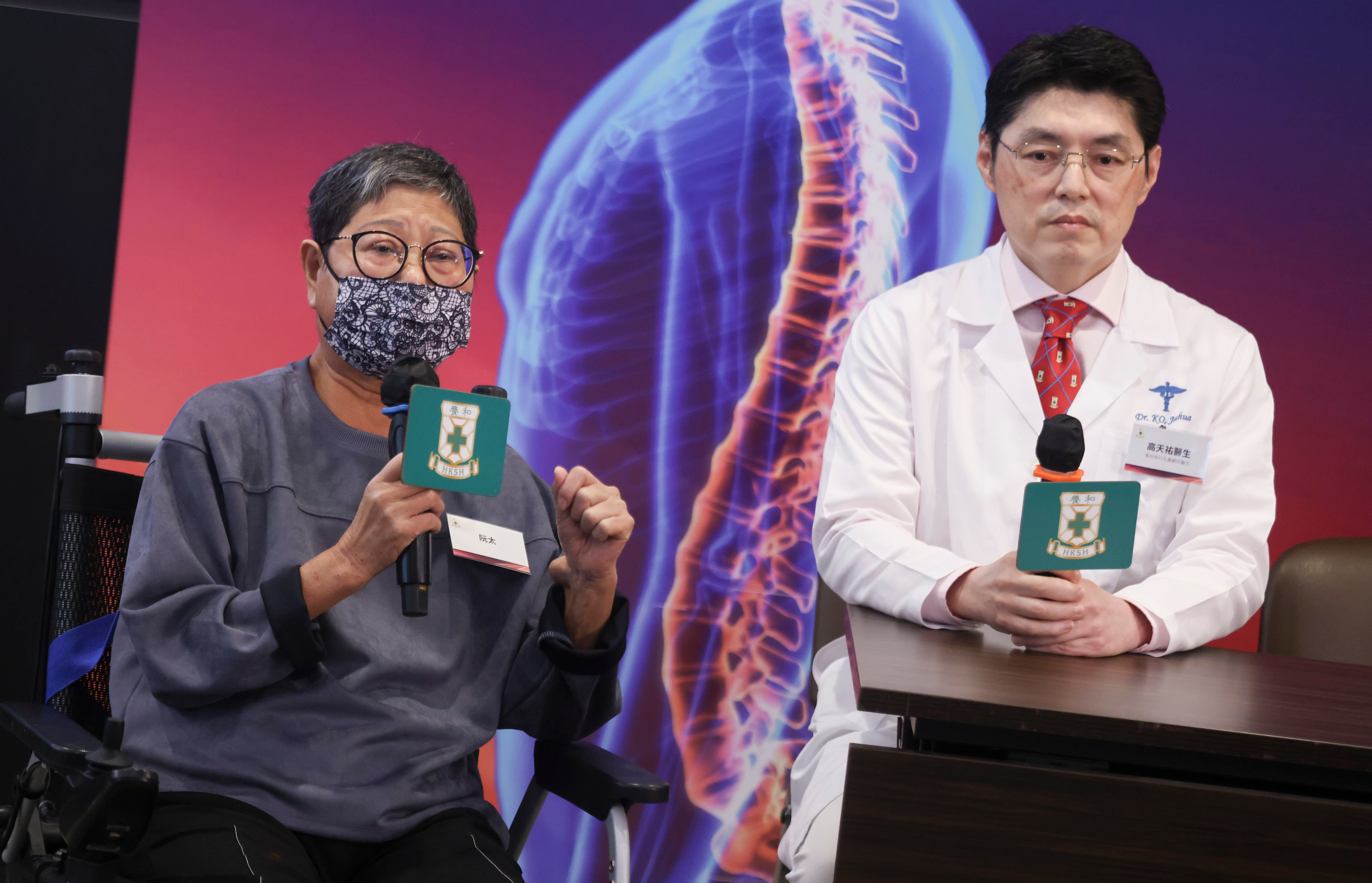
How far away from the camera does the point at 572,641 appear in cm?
185

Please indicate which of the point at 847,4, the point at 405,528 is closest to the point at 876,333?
the point at 405,528

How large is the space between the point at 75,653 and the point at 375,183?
94 centimetres

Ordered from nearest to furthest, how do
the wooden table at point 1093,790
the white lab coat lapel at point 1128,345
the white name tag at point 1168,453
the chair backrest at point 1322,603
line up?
the wooden table at point 1093,790 → the white name tag at point 1168,453 → the white lab coat lapel at point 1128,345 → the chair backrest at point 1322,603

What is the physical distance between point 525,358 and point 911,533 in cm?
147

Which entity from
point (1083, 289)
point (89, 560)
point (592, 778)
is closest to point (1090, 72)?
point (1083, 289)

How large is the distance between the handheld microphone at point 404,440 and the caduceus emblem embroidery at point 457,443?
5 cm

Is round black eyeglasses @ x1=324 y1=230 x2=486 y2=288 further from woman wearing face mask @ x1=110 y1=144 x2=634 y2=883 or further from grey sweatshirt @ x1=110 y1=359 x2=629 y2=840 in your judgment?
grey sweatshirt @ x1=110 y1=359 x2=629 y2=840

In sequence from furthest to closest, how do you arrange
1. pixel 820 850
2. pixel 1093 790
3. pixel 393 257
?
pixel 393 257 → pixel 820 850 → pixel 1093 790

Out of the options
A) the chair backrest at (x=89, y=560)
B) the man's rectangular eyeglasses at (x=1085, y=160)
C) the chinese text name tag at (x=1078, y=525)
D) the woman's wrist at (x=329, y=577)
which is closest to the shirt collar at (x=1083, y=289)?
the man's rectangular eyeglasses at (x=1085, y=160)

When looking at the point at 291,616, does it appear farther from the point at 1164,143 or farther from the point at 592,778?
the point at 1164,143

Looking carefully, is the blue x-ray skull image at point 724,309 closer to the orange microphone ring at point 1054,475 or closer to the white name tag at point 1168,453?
the white name tag at point 1168,453

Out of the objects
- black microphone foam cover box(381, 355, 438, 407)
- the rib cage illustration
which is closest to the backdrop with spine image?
the rib cage illustration

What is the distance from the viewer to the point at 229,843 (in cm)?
148

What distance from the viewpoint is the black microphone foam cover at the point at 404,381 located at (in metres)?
1.58
